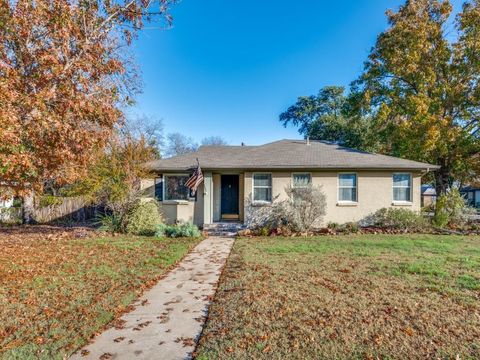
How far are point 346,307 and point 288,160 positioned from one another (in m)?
9.93

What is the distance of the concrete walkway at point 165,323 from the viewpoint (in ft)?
11.0

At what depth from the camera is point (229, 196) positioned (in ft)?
51.0

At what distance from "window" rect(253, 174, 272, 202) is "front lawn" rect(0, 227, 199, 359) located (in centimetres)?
457

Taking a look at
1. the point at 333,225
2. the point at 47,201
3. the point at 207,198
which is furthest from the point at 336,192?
the point at 47,201

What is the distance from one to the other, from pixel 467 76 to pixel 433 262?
15.9m

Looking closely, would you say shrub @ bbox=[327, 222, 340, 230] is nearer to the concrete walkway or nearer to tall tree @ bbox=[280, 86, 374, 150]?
the concrete walkway

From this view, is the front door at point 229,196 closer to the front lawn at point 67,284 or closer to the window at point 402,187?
the front lawn at point 67,284

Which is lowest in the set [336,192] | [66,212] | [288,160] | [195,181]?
[66,212]

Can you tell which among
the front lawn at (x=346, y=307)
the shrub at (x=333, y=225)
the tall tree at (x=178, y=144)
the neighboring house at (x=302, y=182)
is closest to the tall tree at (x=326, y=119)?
the neighboring house at (x=302, y=182)

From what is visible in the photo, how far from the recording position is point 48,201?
16.6 meters

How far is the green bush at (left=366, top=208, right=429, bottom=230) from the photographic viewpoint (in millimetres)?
12797

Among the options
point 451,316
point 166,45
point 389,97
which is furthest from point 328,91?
point 451,316

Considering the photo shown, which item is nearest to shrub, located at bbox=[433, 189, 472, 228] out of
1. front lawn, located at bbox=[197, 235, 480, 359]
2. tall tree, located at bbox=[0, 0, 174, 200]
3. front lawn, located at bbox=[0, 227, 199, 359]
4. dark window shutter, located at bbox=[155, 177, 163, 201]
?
front lawn, located at bbox=[197, 235, 480, 359]

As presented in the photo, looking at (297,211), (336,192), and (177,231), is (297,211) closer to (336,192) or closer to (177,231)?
(336,192)
